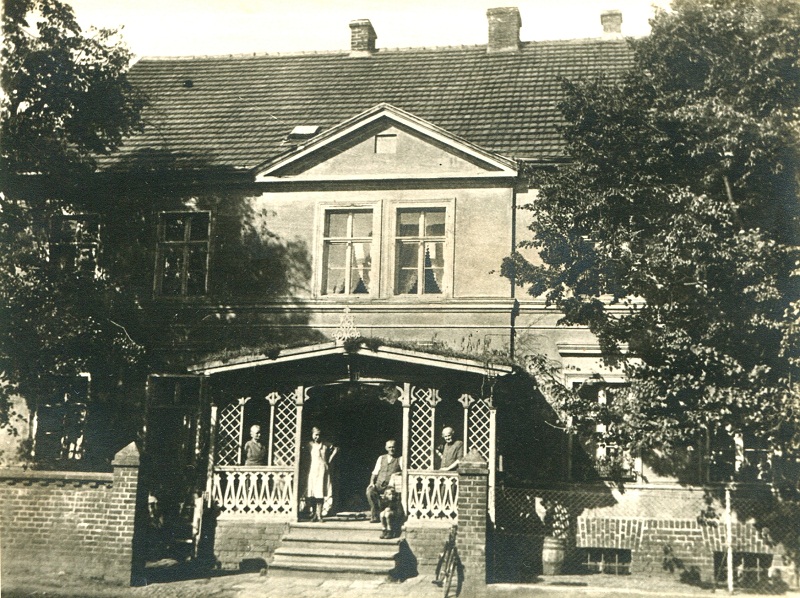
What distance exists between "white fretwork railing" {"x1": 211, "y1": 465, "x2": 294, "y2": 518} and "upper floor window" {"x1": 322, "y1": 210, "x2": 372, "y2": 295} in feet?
13.2

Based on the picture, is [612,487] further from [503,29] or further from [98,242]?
[503,29]

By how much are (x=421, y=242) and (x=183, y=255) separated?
16.6 feet

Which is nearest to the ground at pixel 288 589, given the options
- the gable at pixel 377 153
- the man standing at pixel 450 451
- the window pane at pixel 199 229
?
the man standing at pixel 450 451

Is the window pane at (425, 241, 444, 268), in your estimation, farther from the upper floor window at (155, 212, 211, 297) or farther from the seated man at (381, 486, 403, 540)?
the seated man at (381, 486, 403, 540)

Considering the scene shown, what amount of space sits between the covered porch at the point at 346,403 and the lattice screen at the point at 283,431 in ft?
0.09

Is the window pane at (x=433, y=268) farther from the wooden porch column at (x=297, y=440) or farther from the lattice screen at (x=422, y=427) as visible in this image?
the wooden porch column at (x=297, y=440)

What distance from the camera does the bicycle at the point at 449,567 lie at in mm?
12547

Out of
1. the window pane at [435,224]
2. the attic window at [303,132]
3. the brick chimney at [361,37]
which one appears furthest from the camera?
the brick chimney at [361,37]

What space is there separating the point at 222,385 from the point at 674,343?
26.3 ft

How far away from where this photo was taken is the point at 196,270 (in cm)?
1797

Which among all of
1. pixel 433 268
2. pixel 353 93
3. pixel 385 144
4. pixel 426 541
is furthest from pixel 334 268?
pixel 426 541

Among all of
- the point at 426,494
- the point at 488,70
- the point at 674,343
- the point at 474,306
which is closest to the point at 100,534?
the point at 426,494

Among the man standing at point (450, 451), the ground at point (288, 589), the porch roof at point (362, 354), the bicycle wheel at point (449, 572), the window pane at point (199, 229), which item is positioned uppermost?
the window pane at point (199, 229)

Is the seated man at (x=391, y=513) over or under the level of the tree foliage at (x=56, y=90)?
under
